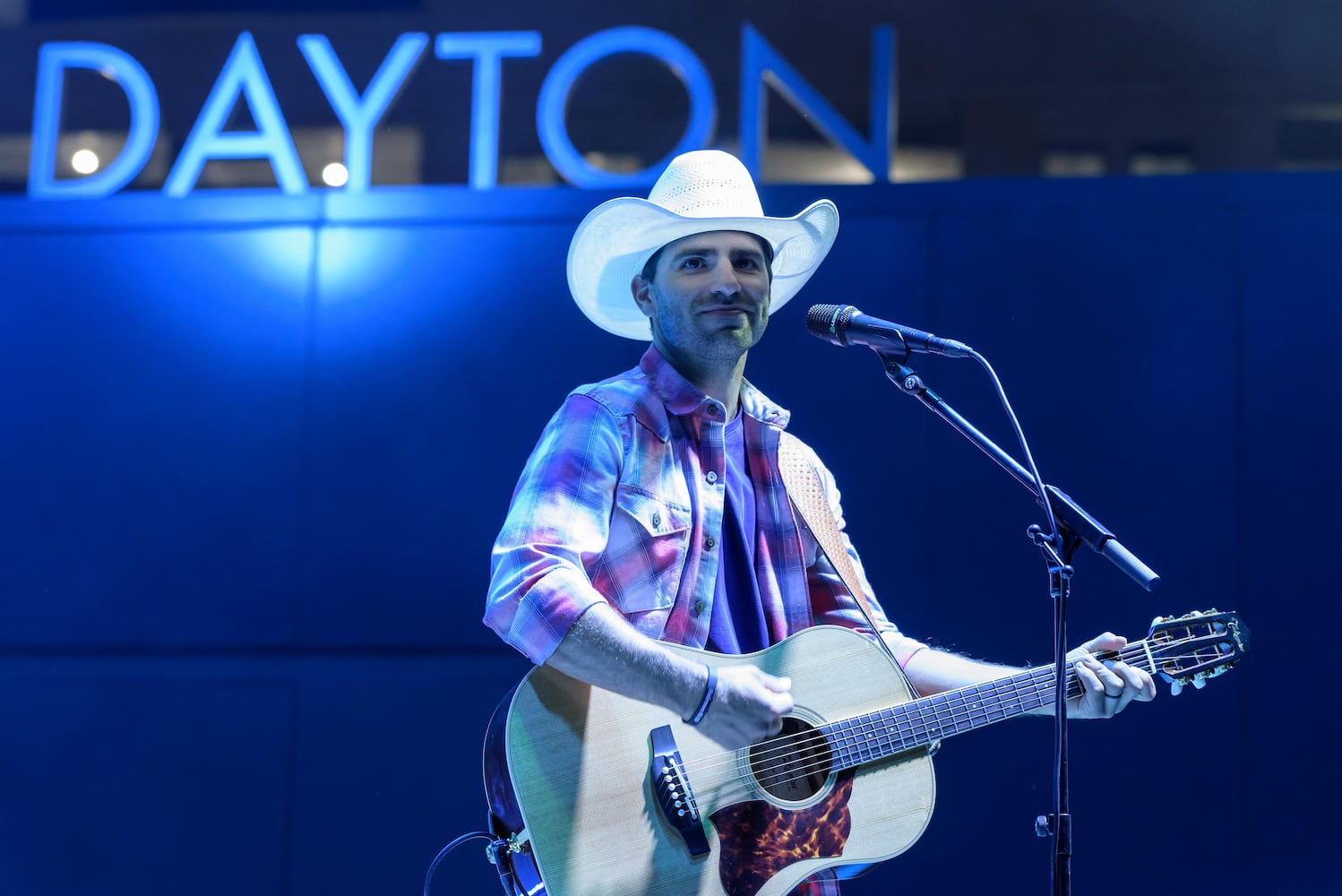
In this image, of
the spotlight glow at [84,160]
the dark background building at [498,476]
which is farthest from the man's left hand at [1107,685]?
the spotlight glow at [84,160]

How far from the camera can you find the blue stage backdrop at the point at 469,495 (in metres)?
3.70

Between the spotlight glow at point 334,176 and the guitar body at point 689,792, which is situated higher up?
the spotlight glow at point 334,176

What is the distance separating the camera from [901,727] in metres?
2.28

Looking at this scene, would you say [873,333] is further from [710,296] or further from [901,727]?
[901,727]

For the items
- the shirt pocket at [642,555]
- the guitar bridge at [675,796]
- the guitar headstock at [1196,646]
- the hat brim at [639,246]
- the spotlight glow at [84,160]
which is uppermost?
the spotlight glow at [84,160]

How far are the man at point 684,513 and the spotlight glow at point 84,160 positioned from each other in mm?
3579

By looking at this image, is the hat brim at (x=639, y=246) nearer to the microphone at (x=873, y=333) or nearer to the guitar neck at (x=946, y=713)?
the microphone at (x=873, y=333)

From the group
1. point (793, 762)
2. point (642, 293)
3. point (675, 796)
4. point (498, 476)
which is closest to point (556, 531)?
point (675, 796)

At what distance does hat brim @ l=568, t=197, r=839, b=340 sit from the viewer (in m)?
2.53

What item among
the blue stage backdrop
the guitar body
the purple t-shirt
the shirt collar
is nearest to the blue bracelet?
the guitar body

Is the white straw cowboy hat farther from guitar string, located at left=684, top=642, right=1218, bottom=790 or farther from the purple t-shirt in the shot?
guitar string, located at left=684, top=642, right=1218, bottom=790

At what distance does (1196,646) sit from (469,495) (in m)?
2.50

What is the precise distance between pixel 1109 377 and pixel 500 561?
2.53m

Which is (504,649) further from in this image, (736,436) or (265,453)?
(736,436)
